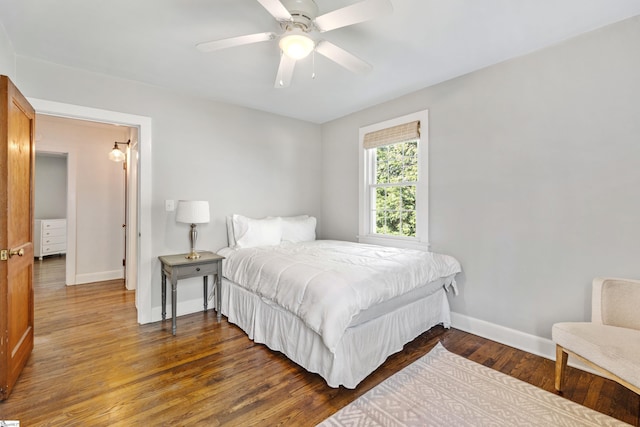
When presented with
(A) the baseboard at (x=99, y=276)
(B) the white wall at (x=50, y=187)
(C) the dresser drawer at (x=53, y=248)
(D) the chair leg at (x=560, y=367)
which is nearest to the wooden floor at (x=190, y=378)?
(D) the chair leg at (x=560, y=367)

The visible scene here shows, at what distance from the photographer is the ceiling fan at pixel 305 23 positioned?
4.85 feet

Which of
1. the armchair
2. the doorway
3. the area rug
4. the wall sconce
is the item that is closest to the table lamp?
the doorway

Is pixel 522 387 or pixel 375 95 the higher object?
pixel 375 95

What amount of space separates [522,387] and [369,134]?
296cm

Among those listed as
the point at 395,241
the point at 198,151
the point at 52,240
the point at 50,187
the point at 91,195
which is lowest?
the point at 52,240

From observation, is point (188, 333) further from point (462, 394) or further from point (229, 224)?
point (462, 394)

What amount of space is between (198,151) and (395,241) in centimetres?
261

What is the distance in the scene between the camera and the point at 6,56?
7.27 ft

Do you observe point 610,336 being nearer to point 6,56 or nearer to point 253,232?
point 253,232

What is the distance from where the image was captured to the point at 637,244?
6.54 ft

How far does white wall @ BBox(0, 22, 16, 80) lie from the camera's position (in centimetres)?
209

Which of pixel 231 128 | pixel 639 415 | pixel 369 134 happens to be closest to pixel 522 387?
pixel 639 415

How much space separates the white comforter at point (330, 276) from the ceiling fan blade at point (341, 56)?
58.9 inches

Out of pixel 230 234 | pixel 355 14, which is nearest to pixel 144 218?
pixel 230 234
